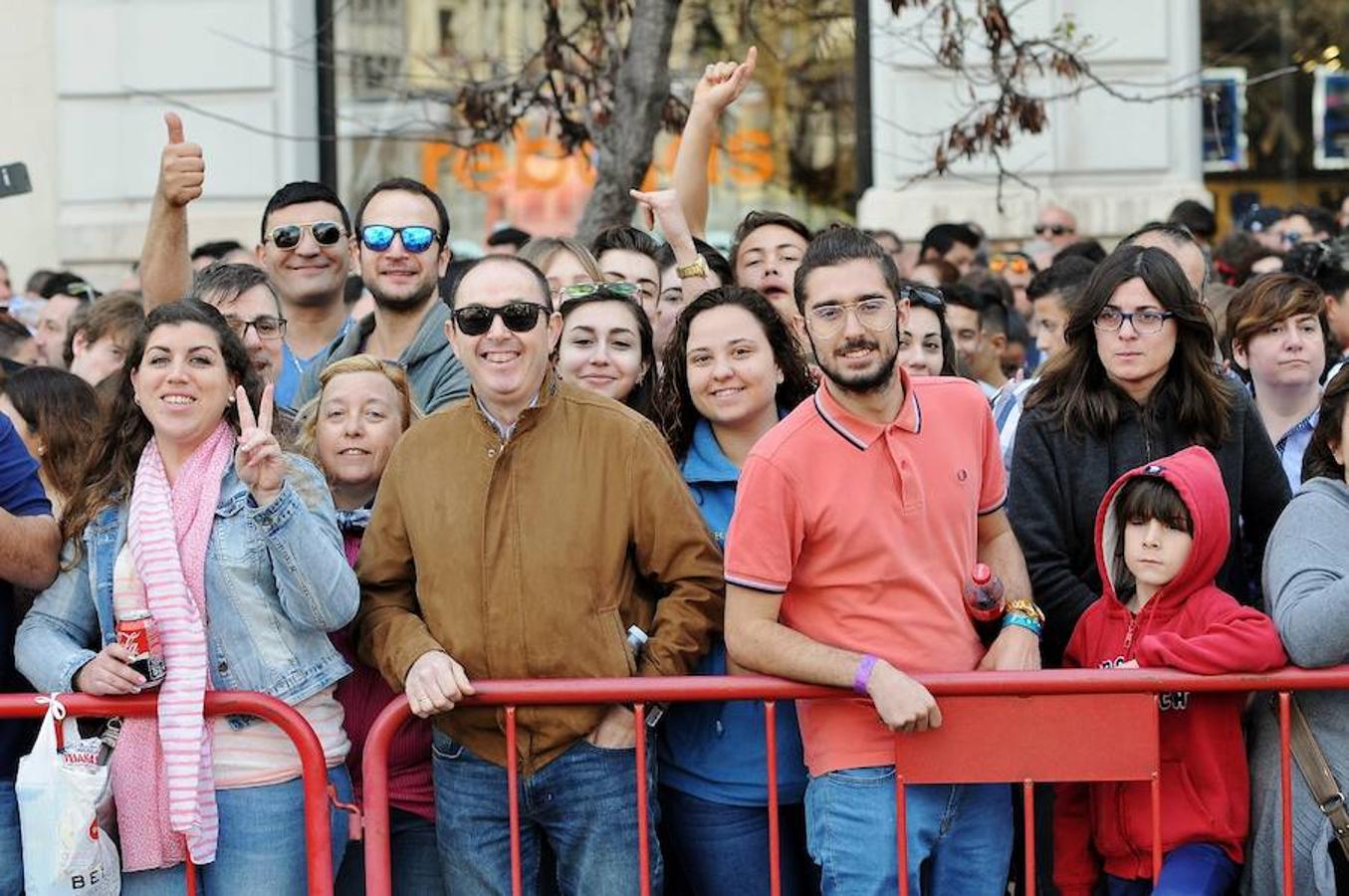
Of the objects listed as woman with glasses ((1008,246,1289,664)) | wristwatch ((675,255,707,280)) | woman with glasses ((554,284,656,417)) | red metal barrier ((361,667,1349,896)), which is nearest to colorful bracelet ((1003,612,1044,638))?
red metal barrier ((361,667,1349,896))

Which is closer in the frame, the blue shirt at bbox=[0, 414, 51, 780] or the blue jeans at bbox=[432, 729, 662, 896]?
the blue jeans at bbox=[432, 729, 662, 896]

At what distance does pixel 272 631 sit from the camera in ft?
15.5

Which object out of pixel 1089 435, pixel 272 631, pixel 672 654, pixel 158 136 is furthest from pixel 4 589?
pixel 158 136

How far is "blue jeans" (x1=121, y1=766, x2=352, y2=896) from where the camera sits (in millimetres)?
4699

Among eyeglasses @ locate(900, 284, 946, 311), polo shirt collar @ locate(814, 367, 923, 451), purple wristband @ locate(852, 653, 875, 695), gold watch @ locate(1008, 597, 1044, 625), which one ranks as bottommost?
purple wristband @ locate(852, 653, 875, 695)

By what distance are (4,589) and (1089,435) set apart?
2747mm

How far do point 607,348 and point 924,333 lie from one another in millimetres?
1040

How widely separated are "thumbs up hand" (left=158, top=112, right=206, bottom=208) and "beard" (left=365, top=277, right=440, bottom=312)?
0.61 meters

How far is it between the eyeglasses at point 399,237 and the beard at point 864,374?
5.96ft

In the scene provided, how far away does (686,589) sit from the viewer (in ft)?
15.7

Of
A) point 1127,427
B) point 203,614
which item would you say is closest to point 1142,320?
point 1127,427

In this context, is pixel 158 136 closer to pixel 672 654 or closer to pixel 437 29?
pixel 437 29

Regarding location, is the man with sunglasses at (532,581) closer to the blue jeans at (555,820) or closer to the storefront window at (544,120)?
the blue jeans at (555,820)

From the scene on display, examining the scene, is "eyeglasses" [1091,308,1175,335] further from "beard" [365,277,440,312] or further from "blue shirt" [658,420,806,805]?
"beard" [365,277,440,312]
